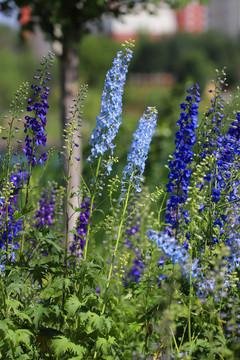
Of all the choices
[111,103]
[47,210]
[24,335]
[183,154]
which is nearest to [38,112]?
[111,103]

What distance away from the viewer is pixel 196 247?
3.92m

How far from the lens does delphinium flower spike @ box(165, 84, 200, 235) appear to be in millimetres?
4043

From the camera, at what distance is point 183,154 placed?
4.06m

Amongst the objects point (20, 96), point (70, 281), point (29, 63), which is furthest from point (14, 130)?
point (29, 63)

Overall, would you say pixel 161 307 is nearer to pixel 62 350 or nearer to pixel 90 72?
pixel 62 350

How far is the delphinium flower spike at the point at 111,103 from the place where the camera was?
3.91m

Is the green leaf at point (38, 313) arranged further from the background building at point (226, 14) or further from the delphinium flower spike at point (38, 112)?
the background building at point (226, 14)

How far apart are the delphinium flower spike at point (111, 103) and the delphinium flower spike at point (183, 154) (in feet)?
1.46

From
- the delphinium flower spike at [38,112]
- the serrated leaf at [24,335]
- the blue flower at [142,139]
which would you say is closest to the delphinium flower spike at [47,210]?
the delphinium flower spike at [38,112]

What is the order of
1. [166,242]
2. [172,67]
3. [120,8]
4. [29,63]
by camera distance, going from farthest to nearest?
[172,67], [29,63], [120,8], [166,242]

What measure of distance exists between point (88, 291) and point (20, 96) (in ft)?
4.46

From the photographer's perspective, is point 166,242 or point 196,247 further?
point 196,247

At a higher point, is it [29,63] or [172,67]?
[172,67]

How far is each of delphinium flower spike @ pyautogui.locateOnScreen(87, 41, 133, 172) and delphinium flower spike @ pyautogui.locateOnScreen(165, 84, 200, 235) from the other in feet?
1.46
